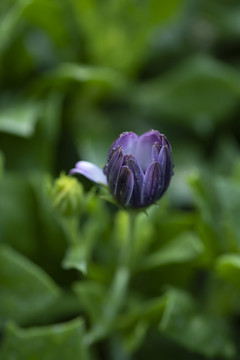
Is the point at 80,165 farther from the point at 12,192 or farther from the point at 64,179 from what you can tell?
the point at 12,192

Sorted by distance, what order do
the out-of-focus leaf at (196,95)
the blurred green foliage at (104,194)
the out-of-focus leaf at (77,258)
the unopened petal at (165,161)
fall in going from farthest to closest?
the out-of-focus leaf at (196,95)
the blurred green foliage at (104,194)
the out-of-focus leaf at (77,258)
the unopened petal at (165,161)

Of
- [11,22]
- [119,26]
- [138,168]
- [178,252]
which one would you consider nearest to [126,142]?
[138,168]

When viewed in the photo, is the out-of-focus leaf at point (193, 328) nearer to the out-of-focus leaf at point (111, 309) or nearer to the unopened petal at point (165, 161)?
the out-of-focus leaf at point (111, 309)

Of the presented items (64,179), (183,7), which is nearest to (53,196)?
→ (64,179)

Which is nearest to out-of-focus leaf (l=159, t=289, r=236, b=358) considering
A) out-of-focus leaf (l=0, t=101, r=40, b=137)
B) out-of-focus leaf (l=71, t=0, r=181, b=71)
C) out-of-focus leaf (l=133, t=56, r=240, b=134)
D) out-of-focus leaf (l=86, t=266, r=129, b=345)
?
out-of-focus leaf (l=86, t=266, r=129, b=345)

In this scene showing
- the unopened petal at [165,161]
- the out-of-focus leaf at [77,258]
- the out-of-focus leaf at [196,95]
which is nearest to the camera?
the unopened petal at [165,161]

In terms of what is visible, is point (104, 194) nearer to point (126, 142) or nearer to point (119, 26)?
point (126, 142)

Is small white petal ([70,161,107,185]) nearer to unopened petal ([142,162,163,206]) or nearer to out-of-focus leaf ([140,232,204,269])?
unopened petal ([142,162,163,206])

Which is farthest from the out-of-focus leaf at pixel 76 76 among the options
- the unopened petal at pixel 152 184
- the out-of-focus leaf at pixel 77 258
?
the unopened petal at pixel 152 184

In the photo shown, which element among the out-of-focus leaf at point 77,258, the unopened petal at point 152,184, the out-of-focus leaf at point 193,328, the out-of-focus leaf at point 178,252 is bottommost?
the out-of-focus leaf at point 193,328
